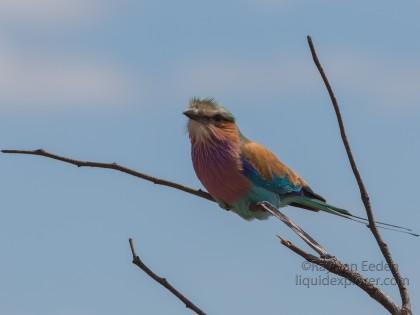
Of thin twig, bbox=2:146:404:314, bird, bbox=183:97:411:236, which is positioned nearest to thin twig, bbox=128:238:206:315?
thin twig, bbox=2:146:404:314

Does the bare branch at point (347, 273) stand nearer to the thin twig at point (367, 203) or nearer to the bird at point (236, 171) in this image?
the thin twig at point (367, 203)

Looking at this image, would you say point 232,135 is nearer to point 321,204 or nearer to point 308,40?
point 321,204

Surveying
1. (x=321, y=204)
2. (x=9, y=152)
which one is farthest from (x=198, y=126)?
(x=9, y=152)

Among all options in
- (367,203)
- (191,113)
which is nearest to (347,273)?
(367,203)

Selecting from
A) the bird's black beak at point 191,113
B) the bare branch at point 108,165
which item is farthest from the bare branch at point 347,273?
the bird's black beak at point 191,113

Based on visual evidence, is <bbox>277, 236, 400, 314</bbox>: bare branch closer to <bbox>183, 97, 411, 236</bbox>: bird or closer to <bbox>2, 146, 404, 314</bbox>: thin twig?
<bbox>2, 146, 404, 314</bbox>: thin twig

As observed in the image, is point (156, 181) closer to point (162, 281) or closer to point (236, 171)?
point (162, 281)

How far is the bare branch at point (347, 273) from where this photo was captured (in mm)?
2283

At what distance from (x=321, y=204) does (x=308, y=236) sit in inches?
126

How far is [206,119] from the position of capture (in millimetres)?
5281

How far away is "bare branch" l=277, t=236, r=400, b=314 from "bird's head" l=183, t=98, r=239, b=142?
9.56 ft

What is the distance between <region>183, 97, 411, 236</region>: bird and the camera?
205 inches

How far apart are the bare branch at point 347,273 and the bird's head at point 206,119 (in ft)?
9.56

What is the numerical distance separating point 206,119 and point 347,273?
3.06 m
